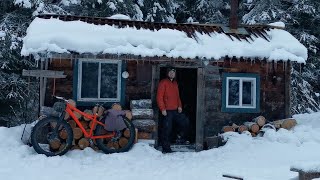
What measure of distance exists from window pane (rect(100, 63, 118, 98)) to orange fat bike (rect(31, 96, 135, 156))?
3.15ft

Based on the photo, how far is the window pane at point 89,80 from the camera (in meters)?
10.3

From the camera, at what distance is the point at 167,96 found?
1012cm

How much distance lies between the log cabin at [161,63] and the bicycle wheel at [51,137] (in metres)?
0.92

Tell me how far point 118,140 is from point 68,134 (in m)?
1.19

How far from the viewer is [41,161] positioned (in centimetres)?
825

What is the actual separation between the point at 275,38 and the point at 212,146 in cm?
365

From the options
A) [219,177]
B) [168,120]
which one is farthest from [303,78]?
[219,177]

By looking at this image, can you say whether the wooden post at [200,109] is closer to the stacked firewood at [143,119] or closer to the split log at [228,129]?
the split log at [228,129]

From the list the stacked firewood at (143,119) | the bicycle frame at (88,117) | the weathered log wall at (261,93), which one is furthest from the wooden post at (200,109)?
the bicycle frame at (88,117)

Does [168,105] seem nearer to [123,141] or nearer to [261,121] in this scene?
[123,141]

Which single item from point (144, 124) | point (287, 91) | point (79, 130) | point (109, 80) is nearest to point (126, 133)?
point (144, 124)

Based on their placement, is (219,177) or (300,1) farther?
(300,1)

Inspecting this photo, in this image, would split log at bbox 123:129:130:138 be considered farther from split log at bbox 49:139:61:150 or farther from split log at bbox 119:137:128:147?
split log at bbox 49:139:61:150

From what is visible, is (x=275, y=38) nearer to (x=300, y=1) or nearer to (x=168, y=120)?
(x=168, y=120)
